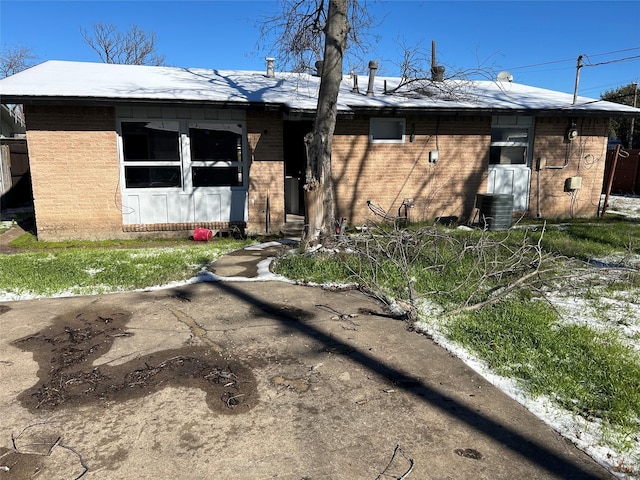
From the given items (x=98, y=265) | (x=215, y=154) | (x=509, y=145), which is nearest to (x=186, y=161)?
(x=215, y=154)

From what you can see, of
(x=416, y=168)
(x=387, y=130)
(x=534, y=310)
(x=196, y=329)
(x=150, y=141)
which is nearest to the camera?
(x=196, y=329)

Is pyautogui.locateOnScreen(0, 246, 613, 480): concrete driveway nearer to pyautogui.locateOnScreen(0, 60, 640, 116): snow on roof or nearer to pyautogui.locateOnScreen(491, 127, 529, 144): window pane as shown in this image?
pyautogui.locateOnScreen(0, 60, 640, 116): snow on roof

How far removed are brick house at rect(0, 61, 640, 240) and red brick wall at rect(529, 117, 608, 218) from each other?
0.11 ft

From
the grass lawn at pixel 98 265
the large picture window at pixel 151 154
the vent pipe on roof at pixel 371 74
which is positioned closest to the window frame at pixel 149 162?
the large picture window at pixel 151 154

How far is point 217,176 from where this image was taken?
35.8ft

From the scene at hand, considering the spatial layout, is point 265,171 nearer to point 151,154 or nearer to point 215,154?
point 215,154

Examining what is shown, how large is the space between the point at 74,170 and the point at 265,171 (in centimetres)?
417

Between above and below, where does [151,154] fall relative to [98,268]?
above

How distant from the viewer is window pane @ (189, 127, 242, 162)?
34.9 ft

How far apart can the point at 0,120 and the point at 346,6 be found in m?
16.3

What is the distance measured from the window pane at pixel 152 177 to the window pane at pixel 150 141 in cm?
24

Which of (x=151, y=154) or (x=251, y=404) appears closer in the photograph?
(x=251, y=404)

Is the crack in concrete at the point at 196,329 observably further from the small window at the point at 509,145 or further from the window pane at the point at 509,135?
the window pane at the point at 509,135

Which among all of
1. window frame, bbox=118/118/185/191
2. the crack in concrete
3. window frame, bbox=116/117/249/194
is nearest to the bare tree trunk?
the crack in concrete
